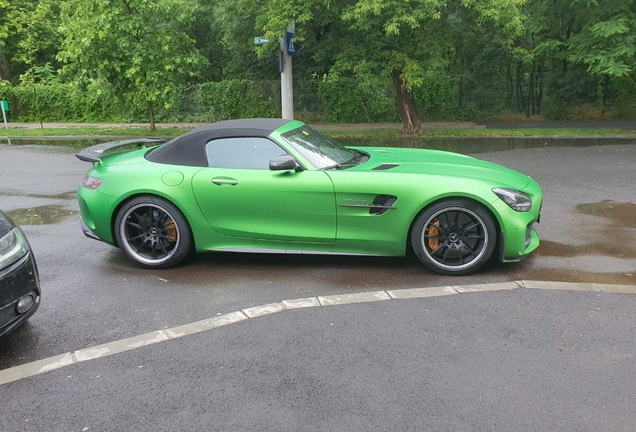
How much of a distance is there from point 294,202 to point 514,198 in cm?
194

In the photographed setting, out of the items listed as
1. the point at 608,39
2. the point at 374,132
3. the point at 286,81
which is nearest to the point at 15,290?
the point at 286,81

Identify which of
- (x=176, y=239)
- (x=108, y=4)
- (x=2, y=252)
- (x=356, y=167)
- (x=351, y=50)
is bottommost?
(x=176, y=239)

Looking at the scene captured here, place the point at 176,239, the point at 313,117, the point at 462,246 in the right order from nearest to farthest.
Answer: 1. the point at 462,246
2. the point at 176,239
3. the point at 313,117

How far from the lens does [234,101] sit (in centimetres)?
2312

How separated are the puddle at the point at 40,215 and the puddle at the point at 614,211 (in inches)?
270

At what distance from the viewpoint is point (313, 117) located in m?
22.8

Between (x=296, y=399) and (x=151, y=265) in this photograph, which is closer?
(x=296, y=399)

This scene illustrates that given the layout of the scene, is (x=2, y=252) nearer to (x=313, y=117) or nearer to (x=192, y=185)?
(x=192, y=185)

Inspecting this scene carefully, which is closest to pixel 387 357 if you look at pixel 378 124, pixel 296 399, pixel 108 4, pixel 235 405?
pixel 296 399

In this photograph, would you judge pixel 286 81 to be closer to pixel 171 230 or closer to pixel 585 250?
pixel 171 230

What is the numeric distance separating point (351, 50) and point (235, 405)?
14.2 meters

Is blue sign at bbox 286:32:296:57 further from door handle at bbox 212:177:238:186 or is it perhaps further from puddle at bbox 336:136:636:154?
door handle at bbox 212:177:238:186

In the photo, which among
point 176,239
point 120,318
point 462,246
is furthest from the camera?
point 176,239

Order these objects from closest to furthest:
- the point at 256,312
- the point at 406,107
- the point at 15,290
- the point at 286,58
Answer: the point at 15,290 < the point at 256,312 < the point at 286,58 < the point at 406,107
